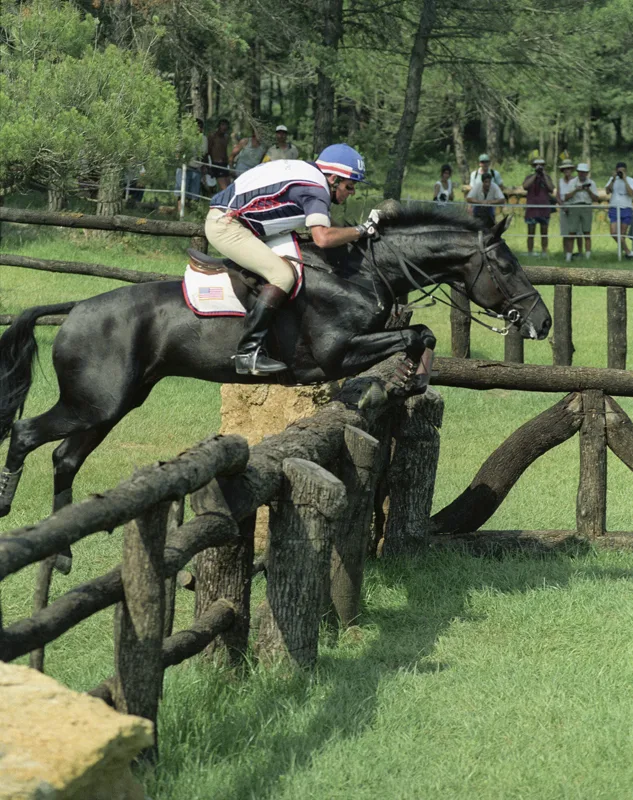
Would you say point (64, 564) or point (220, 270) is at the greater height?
point (220, 270)

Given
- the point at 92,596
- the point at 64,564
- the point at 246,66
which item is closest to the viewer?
the point at 92,596

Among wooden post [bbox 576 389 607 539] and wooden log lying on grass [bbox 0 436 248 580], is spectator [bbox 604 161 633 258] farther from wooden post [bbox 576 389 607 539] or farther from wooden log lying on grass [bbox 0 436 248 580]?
wooden log lying on grass [bbox 0 436 248 580]

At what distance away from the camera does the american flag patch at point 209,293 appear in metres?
6.76

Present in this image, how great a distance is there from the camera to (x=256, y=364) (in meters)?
6.62

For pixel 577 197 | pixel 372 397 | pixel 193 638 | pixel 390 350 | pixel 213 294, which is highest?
pixel 577 197

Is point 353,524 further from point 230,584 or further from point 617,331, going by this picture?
point 617,331

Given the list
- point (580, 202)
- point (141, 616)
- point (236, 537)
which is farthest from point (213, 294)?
point (580, 202)

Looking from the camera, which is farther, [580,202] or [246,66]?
[246,66]

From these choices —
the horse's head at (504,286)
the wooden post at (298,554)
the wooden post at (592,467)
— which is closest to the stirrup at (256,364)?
the horse's head at (504,286)

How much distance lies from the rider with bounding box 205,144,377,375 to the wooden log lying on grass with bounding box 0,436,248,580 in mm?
2674

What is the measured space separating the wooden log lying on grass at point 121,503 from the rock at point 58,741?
0.31 m

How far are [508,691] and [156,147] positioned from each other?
40.1 feet

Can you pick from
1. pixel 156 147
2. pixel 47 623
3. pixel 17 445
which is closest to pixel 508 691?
pixel 47 623

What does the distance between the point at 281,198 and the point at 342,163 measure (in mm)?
411
